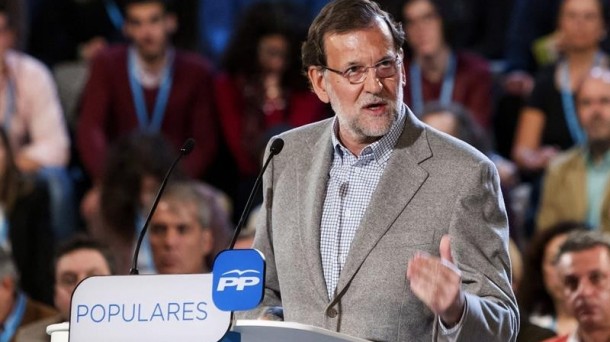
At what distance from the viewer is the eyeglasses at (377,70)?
9.82 feet

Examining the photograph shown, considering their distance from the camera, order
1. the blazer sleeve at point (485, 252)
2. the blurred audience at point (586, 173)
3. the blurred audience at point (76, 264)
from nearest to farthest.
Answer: the blazer sleeve at point (485, 252), the blurred audience at point (76, 264), the blurred audience at point (586, 173)

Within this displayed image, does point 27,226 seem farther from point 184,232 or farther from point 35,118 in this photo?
point 184,232

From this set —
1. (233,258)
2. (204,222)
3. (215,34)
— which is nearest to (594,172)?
(204,222)

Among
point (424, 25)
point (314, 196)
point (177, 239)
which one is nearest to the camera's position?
point (314, 196)

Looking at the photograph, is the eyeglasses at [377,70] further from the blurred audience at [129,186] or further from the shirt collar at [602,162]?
the shirt collar at [602,162]

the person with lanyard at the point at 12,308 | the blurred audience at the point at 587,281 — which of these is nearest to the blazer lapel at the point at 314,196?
the blurred audience at the point at 587,281

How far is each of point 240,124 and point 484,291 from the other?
4096 mm

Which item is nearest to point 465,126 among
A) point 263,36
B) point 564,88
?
point 564,88

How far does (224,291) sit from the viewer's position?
256 centimetres

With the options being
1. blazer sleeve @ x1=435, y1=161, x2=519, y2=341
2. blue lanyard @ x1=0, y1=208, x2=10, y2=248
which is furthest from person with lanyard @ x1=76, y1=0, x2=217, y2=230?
blazer sleeve @ x1=435, y1=161, x2=519, y2=341

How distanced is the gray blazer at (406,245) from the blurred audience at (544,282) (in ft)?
8.48

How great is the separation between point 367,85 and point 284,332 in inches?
28.0

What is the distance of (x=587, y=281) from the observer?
499 centimetres

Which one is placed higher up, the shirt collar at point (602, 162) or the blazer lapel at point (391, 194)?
the blazer lapel at point (391, 194)
